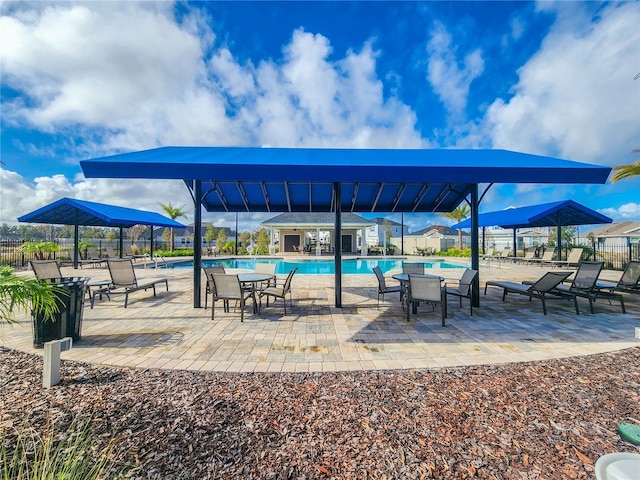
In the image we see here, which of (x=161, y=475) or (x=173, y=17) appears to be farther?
(x=173, y=17)

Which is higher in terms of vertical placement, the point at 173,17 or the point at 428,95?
the point at 428,95

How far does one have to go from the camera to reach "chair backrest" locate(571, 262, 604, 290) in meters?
6.64

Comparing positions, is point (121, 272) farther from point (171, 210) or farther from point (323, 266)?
point (171, 210)

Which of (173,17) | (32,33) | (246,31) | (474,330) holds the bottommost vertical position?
(474,330)

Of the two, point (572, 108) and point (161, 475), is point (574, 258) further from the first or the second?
point (161, 475)

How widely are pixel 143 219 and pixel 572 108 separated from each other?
35767mm

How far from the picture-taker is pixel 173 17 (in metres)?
8.37


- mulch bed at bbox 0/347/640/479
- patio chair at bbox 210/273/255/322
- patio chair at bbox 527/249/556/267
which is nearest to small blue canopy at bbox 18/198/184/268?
patio chair at bbox 210/273/255/322

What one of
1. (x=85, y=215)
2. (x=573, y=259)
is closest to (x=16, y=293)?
(x=85, y=215)

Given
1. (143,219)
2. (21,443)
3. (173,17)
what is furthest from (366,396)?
(143,219)

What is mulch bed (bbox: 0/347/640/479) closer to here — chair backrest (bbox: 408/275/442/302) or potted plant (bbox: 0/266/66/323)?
potted plant (bbox: 0/266/66/323)

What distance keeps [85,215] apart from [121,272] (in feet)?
48.9

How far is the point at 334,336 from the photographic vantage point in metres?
4.76

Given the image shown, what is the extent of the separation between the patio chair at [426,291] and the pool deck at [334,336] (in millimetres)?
455
